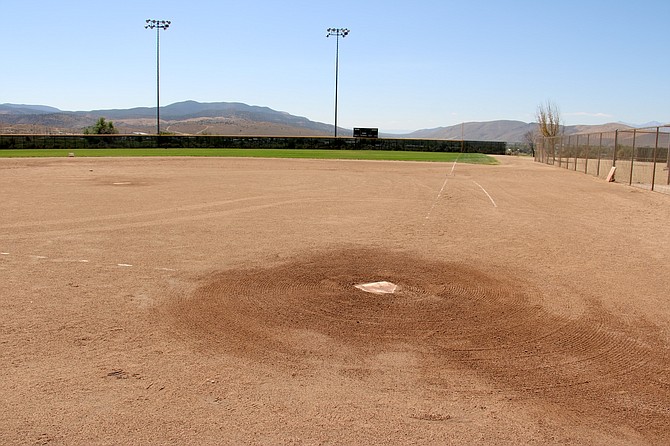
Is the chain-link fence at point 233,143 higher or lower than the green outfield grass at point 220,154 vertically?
higher

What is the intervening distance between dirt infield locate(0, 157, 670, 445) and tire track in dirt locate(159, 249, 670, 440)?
3 centimetres

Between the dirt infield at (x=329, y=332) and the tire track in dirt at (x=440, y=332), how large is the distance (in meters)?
0.03

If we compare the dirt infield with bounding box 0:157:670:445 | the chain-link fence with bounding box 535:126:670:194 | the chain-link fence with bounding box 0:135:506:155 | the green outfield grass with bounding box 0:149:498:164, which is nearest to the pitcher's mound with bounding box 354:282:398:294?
the dirt infield with bounding box 0:157:670:445

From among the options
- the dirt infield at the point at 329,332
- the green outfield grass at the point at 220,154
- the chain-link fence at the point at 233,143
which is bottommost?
the dirt infield at the point at 329,332

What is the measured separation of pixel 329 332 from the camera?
641 cm

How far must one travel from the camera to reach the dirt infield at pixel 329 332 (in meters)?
4.48

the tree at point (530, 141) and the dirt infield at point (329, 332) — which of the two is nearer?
the dirt infield at point (329, 332)

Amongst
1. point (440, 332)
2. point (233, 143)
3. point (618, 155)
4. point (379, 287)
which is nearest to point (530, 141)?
point (233, 143)

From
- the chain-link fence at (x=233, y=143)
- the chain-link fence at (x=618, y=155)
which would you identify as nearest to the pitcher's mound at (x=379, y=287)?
the chain-link fence at (x=618, y=155)

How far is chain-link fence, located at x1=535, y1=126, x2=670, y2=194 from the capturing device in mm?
26766

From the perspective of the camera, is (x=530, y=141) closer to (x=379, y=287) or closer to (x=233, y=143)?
(x=233, y=143)

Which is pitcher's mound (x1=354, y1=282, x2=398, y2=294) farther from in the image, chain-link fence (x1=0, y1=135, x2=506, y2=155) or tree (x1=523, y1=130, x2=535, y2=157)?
tree (x1=523, y1=130, x2=535, y2=157)

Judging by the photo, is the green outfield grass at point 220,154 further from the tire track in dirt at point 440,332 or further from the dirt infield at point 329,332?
the tire track in dirt at point 440,332

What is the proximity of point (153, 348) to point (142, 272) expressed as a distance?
324 cm
